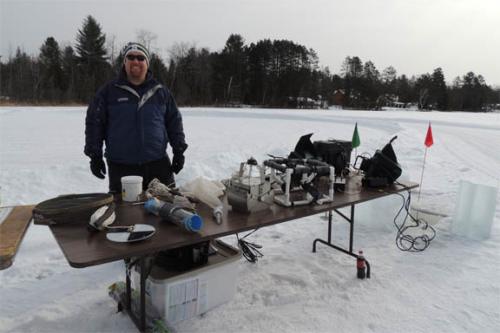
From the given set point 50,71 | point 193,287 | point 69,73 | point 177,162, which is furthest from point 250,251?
point 69,73

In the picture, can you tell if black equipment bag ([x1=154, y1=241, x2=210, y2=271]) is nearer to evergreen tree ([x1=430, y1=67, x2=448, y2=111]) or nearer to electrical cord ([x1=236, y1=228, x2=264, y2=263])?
electrical cord ([x1=236, y1=228, x2=264, y2=263])

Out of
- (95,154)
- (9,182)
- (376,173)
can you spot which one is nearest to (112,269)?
(95,154)

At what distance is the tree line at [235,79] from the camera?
36719 millimetres

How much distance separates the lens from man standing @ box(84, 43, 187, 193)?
262 centimetres

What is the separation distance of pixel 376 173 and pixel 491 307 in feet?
3.88

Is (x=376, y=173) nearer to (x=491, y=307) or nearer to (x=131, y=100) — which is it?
(x=491, y=307)

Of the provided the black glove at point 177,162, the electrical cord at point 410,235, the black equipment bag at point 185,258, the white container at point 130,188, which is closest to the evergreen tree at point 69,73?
the black glove at point 177,162

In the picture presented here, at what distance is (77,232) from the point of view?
1628 millimetres

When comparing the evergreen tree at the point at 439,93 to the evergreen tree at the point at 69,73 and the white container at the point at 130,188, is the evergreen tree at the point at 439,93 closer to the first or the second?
the evergreen tree at the point at 69,73

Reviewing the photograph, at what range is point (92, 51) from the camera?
3978 centimetres

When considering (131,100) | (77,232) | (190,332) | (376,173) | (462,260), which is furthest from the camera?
(462,260)

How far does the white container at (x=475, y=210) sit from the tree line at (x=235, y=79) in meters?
35.6

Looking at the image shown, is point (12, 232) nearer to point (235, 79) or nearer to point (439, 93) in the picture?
point (235, 79)

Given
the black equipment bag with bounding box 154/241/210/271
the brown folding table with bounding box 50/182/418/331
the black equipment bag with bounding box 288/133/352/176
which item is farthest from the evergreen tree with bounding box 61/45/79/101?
the brown folding table with bounding box 50/182/418/331
